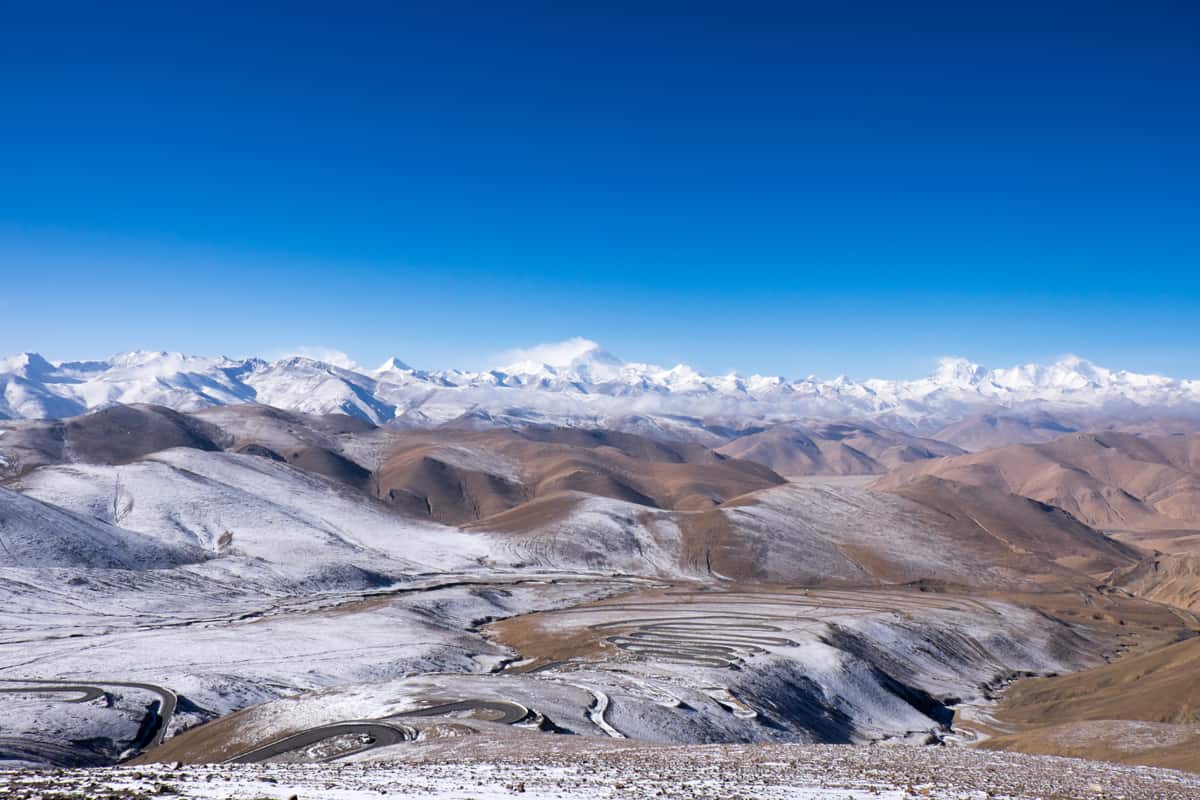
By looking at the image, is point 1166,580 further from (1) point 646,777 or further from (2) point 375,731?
(1) point 646,777

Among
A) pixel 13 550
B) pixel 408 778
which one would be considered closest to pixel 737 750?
pixel 408 778

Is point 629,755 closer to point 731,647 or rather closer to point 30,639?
point 731,647

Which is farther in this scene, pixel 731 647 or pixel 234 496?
pixel 234 496

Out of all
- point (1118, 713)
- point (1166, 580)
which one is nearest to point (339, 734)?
point (1118, 713)

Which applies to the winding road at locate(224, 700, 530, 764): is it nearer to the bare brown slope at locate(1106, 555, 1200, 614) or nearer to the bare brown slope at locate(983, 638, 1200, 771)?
the bare brown slope at locate(983, 638, 1200, 771)

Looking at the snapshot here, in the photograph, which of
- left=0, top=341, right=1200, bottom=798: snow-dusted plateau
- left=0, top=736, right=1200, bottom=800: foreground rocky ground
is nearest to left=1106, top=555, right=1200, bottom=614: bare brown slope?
left=0, top=341, right=1200, bottom=798: snow-dusted plateau
